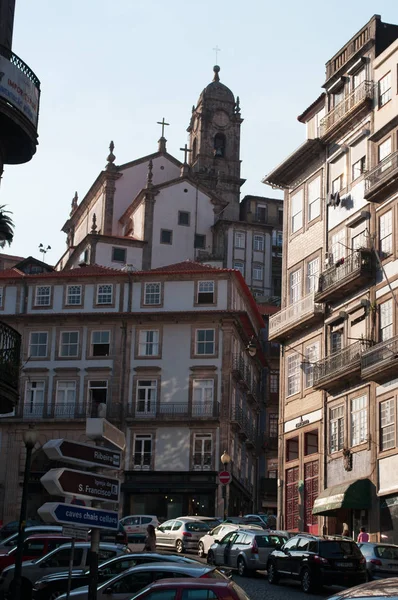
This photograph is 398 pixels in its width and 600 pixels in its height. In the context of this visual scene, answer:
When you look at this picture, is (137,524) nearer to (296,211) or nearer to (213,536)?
(213,536)

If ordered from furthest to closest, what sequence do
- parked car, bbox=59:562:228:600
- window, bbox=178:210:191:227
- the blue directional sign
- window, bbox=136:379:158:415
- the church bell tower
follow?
the church bell tower → window, bbox=178:210:191:227 → window, bbox=136:379:158:415 → parked car, bbox=59:562:228:600 → the blue directional sign

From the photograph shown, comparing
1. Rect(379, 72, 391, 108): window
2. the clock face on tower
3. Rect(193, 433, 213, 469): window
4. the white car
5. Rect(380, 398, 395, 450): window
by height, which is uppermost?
the clock face on tower

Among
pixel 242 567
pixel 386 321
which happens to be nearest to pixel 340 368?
pixel 386 321

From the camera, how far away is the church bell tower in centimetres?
11019

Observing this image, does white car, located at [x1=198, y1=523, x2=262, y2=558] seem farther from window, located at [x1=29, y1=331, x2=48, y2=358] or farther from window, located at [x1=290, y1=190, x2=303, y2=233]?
window, located at [x1=29, y1=331, x2=48, y2=358]

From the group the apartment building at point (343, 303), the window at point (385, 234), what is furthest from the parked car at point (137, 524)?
the window at point (385, 234)

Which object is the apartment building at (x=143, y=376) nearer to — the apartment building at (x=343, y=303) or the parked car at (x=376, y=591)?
the apartment building at (x=343, y=303)

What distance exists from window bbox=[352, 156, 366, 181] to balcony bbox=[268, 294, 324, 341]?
5767 mm

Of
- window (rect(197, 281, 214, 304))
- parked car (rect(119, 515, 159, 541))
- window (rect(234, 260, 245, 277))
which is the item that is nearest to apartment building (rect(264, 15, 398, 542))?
parked car (rect(119, 515, 159, 541))

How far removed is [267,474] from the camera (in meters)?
84.1

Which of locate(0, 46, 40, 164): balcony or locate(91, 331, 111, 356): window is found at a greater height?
locate(91, 331, 111, 356): window

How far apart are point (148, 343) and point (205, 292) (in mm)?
4951

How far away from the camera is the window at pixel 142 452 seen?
65.2 m

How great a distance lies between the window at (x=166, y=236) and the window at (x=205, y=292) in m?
18.3
